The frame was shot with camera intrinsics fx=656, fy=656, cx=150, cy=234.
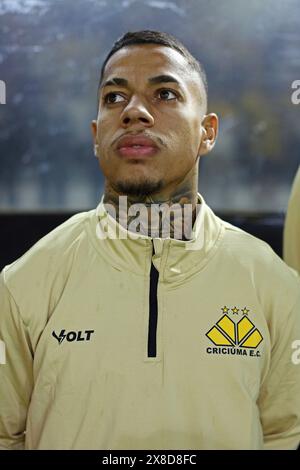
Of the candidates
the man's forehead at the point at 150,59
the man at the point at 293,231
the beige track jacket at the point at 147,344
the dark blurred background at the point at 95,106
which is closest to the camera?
the beige track jacket at the point at 147,344

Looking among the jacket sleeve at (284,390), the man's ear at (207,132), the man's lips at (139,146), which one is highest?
the man's ear at (207,132)

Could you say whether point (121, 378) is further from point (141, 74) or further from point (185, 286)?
point (141, 74)

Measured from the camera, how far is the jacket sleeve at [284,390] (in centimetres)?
127

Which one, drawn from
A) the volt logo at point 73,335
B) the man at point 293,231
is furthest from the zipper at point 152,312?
the man at point 293,231

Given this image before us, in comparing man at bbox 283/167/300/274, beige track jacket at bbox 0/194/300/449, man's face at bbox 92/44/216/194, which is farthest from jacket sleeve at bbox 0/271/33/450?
man at bbox 283/167/300/274

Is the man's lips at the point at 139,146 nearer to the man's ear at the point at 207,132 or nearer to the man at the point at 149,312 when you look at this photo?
the man at the point at 149,312

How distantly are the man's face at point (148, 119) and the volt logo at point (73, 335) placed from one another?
279 millimetres

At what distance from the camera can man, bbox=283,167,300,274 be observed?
1530mm

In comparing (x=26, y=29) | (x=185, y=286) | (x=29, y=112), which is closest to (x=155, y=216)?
(x=185, y=286)

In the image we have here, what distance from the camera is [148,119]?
1246 millimetres

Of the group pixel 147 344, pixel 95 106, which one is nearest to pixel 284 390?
pixel 147 344

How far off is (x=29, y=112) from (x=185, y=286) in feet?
2.59

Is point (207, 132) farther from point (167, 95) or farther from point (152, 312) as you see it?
point (152, 312)

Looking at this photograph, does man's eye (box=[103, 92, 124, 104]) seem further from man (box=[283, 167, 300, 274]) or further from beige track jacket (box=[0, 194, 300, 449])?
man (box=[283, 167, 300, 274])
